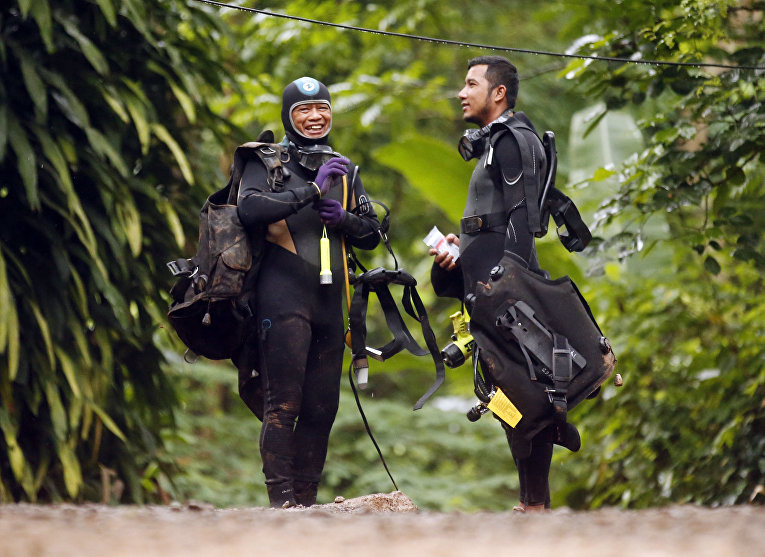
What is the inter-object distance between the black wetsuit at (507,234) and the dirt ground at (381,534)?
3.92 feet

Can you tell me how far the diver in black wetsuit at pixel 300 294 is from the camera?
4.59 metres

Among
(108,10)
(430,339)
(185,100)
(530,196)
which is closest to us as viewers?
(530,196)

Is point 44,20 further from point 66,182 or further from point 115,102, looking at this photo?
point 66,182

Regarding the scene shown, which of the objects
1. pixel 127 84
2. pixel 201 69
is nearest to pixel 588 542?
pixel 127 84

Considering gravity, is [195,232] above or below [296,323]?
above

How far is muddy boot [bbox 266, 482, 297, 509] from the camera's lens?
453cm

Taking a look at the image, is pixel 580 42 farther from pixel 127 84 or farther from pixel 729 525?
pixel 729 525

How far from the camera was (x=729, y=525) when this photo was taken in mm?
2924

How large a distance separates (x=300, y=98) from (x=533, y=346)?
152 centimetres

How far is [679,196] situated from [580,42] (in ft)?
3.47

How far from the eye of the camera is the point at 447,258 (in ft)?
16.1

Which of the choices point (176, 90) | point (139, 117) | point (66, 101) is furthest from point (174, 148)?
point (66, 101)

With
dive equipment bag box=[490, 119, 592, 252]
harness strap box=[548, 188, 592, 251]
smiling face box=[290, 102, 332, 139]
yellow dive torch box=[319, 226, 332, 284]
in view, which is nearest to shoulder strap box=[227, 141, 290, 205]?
smiling face box=[290, 102, 332, 139]

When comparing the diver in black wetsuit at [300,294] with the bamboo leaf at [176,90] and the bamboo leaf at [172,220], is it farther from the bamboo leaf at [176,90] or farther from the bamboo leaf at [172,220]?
the bamboo leaf at [176,90]
